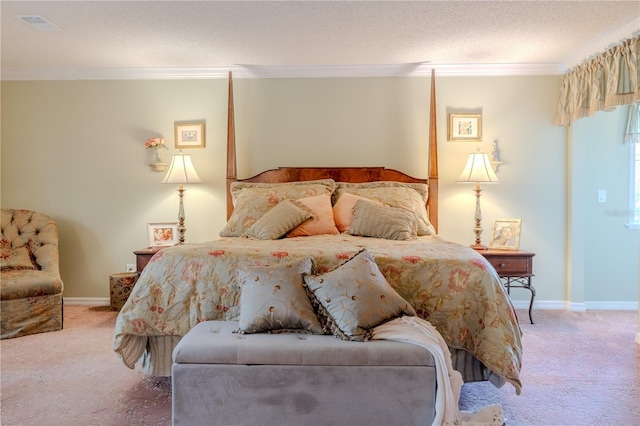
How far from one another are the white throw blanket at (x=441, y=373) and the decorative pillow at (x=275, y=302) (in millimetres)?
346

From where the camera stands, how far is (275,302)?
6.61 ft

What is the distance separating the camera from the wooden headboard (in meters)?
4.05

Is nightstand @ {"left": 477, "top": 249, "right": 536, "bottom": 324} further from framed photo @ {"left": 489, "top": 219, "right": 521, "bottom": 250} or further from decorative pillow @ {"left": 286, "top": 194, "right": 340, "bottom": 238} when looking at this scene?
decorative pillow @ {"left": 286, "top": 194, "right": 340, "bottom": 238}

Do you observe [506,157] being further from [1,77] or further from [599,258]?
[1,77]

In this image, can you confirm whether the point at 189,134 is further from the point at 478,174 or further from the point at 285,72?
the point at 478,174

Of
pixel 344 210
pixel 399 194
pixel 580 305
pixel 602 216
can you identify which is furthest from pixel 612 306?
pixel 344 210

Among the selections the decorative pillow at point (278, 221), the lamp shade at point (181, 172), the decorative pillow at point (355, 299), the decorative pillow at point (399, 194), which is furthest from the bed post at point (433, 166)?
the lamp shade at point (181, 172)

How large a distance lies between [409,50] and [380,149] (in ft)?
3.11

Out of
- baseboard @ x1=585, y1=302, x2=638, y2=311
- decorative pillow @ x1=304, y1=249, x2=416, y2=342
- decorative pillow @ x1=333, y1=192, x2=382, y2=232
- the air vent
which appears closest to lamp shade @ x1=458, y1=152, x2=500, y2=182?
decorative pillow @ x1=333, y1=192, x2=382, y2=232

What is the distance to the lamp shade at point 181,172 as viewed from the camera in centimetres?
396

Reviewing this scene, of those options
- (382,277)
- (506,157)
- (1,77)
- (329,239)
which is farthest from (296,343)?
(1,77)

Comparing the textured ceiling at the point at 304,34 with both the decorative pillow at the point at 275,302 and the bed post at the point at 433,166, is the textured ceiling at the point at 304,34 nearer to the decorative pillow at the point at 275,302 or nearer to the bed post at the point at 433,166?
the bed post at the point at 433,166

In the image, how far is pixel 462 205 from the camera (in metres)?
4.21

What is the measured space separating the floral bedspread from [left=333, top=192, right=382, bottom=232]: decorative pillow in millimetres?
900
